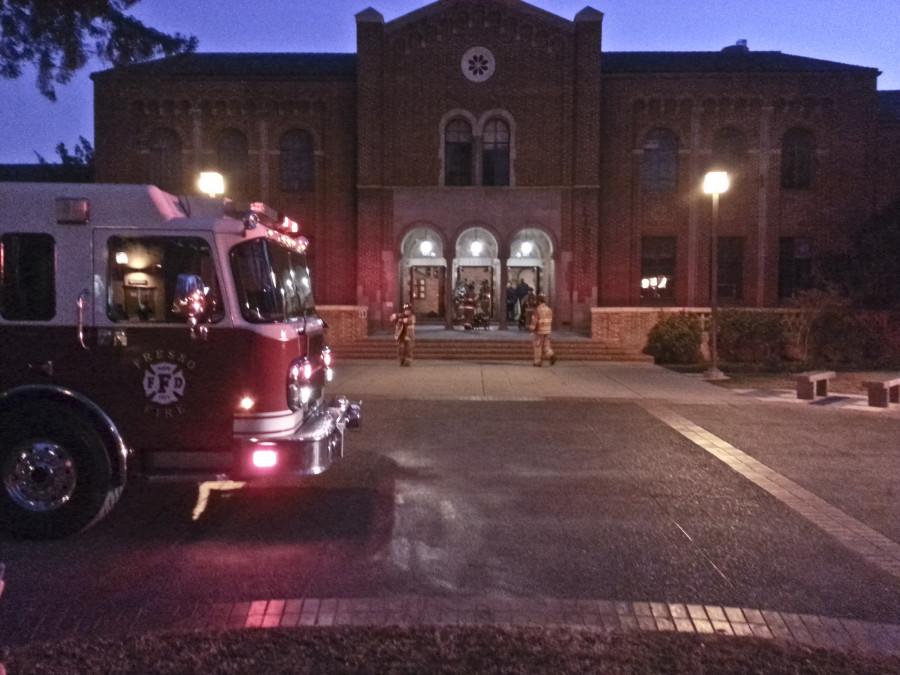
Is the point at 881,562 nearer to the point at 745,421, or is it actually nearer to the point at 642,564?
the point at 642,564

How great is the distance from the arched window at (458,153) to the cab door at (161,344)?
22.3 meters

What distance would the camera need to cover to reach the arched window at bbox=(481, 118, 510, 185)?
2811 cm

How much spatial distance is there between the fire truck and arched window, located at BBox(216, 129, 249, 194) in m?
23.3

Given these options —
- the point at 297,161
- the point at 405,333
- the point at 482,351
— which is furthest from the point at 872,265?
the point at 297,161

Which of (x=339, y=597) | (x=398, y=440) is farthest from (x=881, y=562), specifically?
(x=398, y=440)

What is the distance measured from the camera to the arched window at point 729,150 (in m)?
28.7

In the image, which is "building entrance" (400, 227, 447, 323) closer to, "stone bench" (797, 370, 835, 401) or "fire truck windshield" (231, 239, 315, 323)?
"stone bench" (797, 370, 835, 401)

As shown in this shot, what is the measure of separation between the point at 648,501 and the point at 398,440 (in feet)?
13.0

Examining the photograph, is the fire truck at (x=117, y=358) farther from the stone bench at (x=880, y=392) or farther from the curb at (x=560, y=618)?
the stone bench at (x=880, y=392)

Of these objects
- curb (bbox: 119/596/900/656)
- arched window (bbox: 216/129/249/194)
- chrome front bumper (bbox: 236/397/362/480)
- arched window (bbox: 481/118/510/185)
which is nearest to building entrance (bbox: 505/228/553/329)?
arched window (bbox: 481/118/510/185)

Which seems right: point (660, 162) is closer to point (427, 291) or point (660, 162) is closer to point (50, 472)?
point (427, 291)

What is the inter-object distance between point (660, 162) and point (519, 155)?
15.9 feet

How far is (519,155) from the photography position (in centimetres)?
2788

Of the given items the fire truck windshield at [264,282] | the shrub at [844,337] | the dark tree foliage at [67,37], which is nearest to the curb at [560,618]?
the fire truck windshield at [264,282]
